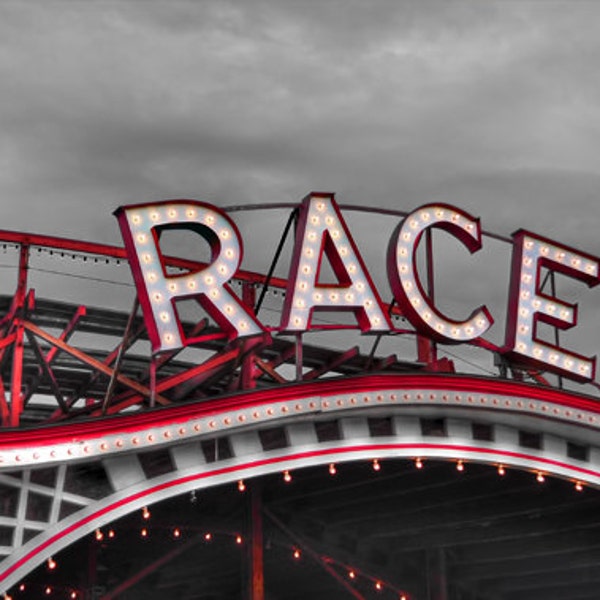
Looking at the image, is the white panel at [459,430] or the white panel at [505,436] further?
the white panel at [505,436]

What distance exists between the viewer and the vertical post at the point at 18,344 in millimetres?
20859

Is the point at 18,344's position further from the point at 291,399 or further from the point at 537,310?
the point at 537,310

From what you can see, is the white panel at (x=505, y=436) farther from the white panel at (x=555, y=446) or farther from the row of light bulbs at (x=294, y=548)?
the white panel at (x=555, y=446)

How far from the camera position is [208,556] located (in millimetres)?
26688

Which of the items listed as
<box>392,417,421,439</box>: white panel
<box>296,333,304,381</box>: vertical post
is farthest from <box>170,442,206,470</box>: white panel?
<box>392,417,421,439</box>: white panel

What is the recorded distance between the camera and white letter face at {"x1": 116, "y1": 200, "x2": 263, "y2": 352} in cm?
2038

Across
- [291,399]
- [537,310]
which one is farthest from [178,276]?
[537,310]

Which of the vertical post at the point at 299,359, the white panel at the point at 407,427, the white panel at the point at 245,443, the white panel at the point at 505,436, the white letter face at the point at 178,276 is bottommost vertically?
the white panel at the point at 245,443

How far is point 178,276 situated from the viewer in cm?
2088

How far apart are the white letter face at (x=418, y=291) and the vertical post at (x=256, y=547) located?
14.0 feet

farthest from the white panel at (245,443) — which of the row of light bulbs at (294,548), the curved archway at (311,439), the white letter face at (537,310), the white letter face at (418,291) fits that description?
the white letter face at (537,310)

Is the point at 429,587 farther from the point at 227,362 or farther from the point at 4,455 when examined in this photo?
the point at 4,455

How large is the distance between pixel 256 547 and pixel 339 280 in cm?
502

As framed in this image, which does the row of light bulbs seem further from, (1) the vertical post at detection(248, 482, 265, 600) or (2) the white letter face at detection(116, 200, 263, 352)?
(2) the white letter face at detection(116, 200, 263, 352)
